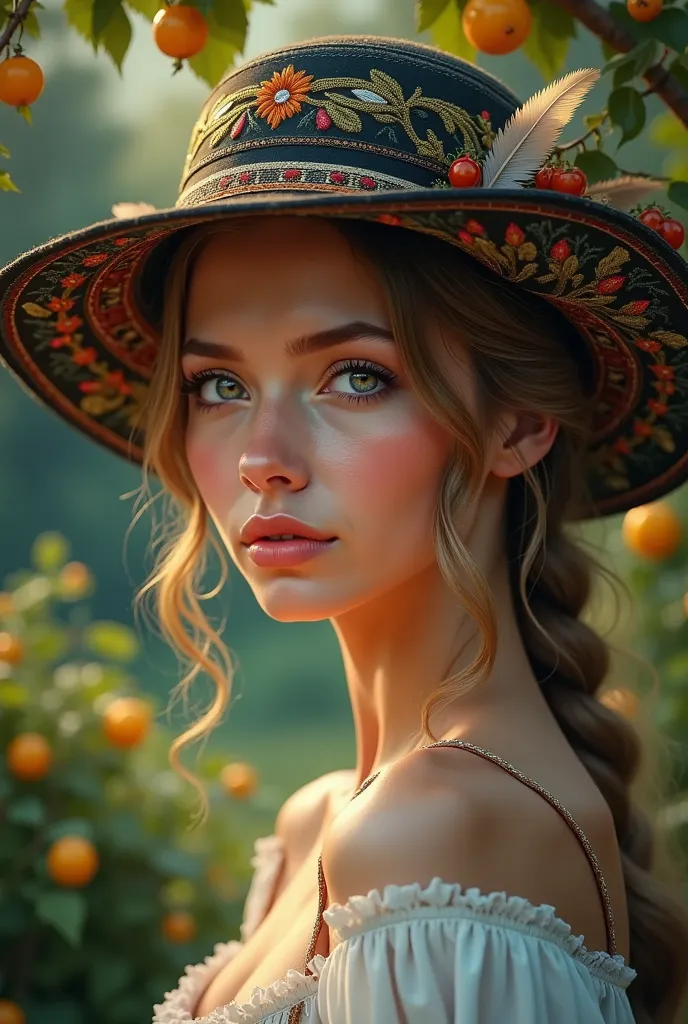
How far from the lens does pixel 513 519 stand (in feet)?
6.40

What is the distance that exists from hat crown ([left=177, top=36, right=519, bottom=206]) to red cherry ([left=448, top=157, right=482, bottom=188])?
0.13ft

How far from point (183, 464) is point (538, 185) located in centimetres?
75

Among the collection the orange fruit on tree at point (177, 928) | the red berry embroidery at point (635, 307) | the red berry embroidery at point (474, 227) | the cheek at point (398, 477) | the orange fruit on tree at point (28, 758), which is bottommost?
the orange fruit on tree at point (177, 928)

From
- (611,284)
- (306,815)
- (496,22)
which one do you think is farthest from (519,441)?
(306,815)

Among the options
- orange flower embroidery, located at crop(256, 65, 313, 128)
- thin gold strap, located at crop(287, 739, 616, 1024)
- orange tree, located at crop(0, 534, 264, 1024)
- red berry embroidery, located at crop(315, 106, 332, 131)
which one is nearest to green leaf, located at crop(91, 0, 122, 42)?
orange flower embroidery, located at crop(256, 65, 313, 128)

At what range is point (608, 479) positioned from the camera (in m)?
2.15

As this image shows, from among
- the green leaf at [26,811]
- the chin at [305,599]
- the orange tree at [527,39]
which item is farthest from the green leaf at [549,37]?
the green leaf at [26,811]

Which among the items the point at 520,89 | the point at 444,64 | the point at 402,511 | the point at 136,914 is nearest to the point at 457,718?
the point at 402,511

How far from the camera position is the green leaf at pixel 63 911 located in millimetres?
2363

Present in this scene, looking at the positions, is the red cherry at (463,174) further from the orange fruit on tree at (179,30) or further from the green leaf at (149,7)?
the green leaf at (149,7)

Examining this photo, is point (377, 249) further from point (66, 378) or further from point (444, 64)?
point (66, 378)

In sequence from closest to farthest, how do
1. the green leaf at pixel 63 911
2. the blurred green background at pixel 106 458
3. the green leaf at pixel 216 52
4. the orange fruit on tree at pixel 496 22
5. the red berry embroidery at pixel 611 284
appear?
1. the red berry embroidery at pixel 611 284
2. the orange fruit on tree at pixel 496 22
3. the green leaf at pixel 216 52
4. the green leaf at pixel 63 911
5. the blurred green background at pixel 106 458

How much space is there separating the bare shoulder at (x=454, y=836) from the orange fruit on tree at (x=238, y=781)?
146cm

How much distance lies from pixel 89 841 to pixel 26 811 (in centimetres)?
17
